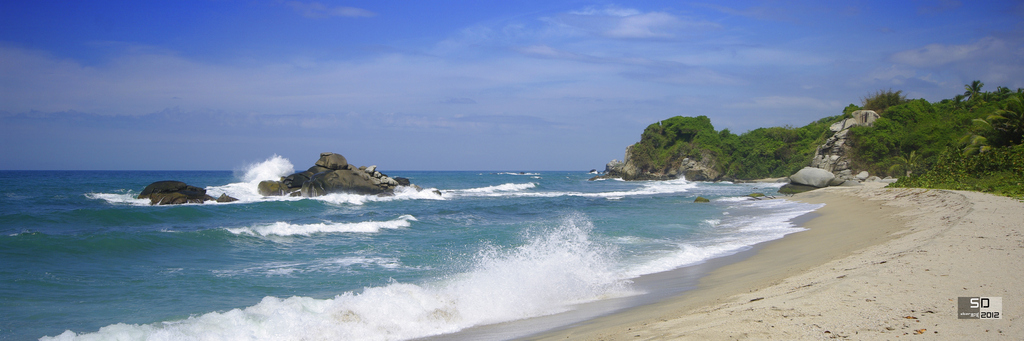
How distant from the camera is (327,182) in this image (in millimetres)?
28375

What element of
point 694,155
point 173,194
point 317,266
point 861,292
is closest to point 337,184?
point 173,194

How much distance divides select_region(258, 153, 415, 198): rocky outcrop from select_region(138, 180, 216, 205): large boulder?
431 centimetres

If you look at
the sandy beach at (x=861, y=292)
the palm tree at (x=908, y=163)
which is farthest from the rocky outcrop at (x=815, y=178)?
the sandy beach at (x=861, y=292)

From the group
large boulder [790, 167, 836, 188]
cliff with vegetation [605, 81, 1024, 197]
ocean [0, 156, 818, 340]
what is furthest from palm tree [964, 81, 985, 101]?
ocean [0, 156, 818, 340]

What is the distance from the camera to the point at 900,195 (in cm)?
1892

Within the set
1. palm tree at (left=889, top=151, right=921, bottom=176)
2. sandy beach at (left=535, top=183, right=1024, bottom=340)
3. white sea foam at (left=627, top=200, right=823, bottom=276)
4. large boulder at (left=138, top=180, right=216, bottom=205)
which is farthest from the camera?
palm tree at (left=889, top=151, right=921, bottom=176)

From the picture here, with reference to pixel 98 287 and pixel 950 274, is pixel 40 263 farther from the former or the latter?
pixel 950 274

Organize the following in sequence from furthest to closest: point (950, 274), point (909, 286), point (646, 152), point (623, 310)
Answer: point (646, 152), point (623, 310), point (950, 274), point (909, 286)

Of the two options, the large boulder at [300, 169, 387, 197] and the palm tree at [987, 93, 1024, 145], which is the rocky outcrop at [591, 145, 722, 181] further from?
the large boulder at [300, 169, 387, 197]

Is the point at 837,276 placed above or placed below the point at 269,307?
above

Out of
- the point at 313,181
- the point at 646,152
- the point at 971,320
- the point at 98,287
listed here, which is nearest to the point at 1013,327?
the point at 971,320

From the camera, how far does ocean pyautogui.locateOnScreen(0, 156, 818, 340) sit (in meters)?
6.43

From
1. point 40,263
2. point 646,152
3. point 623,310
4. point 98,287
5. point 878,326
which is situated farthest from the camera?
point 646,152

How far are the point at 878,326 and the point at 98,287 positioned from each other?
438 inches
